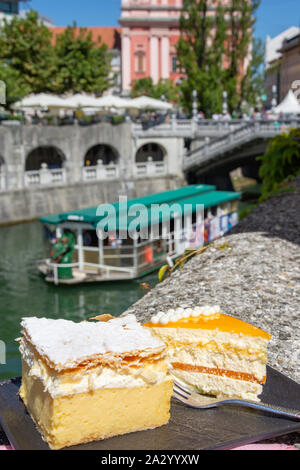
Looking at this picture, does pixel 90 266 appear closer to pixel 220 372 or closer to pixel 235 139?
pixel 220 372

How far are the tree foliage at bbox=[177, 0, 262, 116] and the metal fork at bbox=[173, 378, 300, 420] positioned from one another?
37.6 m

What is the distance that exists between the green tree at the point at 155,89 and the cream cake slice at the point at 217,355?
46.6 metres

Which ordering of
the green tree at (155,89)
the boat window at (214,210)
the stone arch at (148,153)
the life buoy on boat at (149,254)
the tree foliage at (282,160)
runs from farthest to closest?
the green tree at (155,89)
the stone arch at (148,153)
the boat window at (214,210)
the life buoy on boat at (149,254)
the tree foliage at (282,160)

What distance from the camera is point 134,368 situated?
297 cm

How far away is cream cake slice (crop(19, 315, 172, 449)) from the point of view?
9.29 ft

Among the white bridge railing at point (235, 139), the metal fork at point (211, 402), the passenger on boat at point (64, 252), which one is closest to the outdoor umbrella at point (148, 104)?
the white bridge railing at point (235, 139)

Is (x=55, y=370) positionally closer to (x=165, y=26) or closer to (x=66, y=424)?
(x=66, y=424)

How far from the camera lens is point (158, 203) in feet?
60.6

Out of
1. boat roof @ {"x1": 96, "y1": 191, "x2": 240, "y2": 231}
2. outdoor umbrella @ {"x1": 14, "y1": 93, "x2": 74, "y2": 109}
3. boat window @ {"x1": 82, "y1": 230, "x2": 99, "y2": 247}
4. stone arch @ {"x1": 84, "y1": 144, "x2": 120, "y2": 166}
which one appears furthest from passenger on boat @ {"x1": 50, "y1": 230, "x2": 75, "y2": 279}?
stone arch @ {"x1": 84, "y1": 144, "x2": 120, "y2": 166}

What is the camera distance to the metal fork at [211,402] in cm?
317

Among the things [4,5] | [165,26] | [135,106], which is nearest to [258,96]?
[135,106]

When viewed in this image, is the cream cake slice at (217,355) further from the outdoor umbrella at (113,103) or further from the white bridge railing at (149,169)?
the outdoor umbrella at (113,103)

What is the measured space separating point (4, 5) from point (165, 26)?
16534 mm

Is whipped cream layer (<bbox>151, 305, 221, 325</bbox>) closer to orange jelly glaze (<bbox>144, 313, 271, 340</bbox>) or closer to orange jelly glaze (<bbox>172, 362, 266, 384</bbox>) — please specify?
orange jelly glaze (<bbox>144, 313, 271, 340</bbox>)
